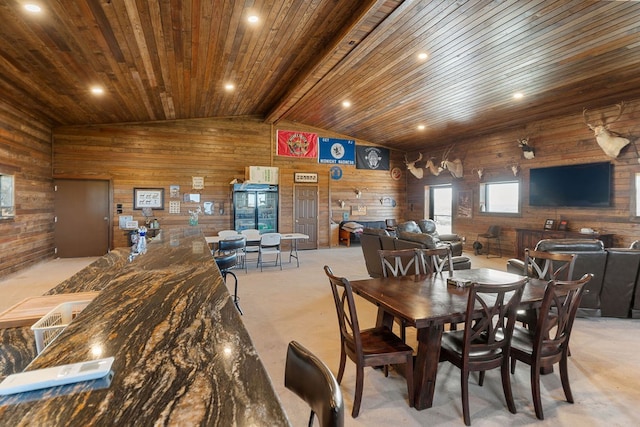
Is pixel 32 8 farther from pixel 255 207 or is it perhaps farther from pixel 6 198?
pixel 255 207

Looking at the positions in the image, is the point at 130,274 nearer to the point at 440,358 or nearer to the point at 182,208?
the point at 440,358

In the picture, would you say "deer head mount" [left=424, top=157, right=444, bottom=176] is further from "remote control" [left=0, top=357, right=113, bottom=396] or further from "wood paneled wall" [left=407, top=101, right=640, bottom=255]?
"remote control" [left=0, top=357, right=113, bottom=396]

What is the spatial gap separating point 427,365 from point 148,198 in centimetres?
778

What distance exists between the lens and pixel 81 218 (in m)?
7.57

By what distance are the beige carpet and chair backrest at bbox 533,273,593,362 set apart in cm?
40

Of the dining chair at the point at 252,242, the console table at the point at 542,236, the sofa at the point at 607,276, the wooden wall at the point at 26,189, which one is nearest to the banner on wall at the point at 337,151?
the dining chair at the point at 252,242

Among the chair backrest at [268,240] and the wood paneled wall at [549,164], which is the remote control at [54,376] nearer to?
the chair backrest at [268,240]

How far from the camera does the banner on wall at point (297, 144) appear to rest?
29.7 ft

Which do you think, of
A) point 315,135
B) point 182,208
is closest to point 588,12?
point 315,135

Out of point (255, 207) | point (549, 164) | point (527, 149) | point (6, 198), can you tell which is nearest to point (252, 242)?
point (255, 207)

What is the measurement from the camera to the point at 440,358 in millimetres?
2229

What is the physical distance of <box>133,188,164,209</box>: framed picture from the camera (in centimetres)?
788

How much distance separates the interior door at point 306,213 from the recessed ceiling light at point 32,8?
665 cm

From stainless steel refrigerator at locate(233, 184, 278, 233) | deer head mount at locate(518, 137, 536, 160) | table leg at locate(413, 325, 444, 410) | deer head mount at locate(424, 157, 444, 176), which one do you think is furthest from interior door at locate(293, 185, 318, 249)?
table leg at locate(413, 325, 444, 410)
